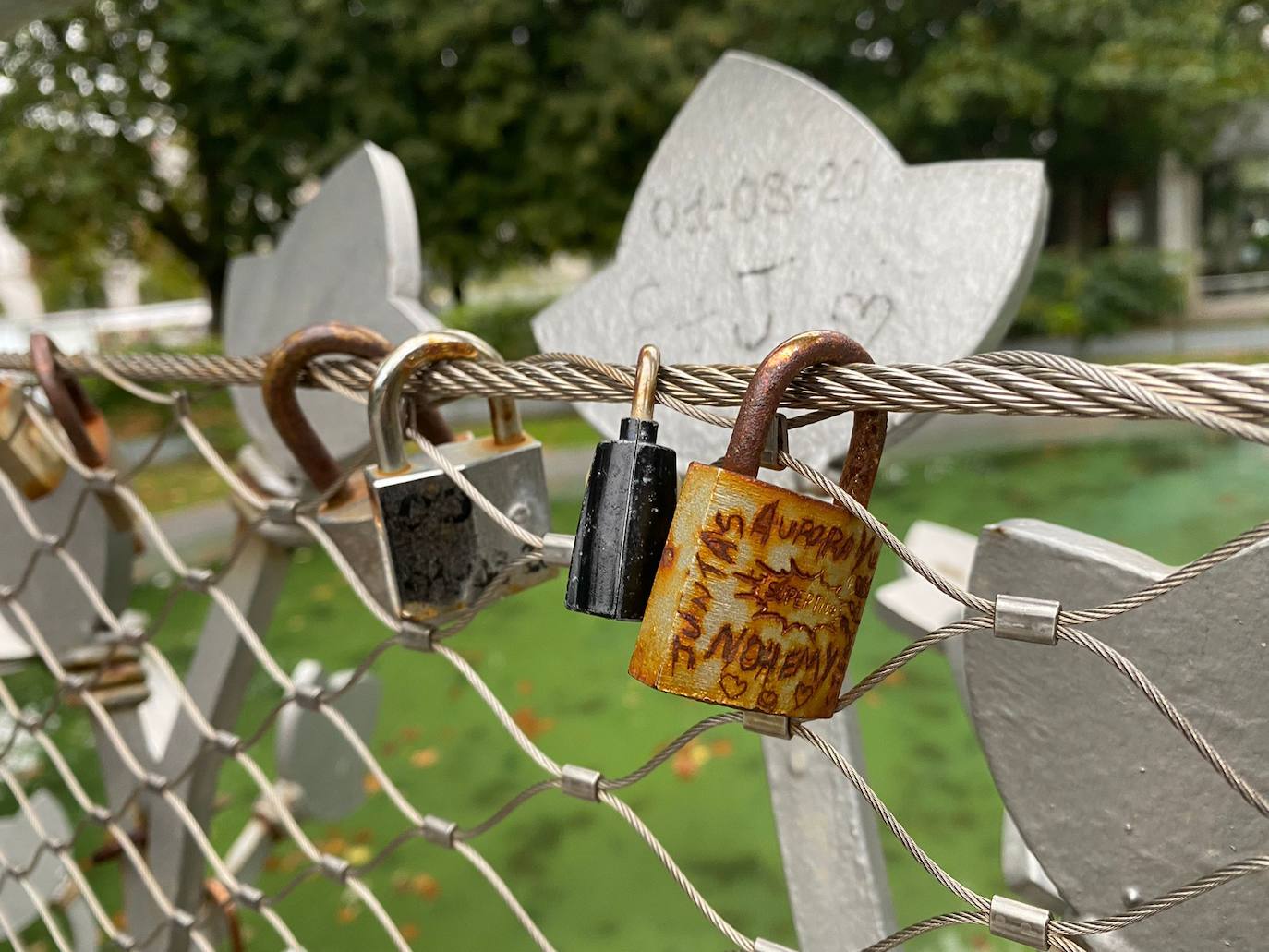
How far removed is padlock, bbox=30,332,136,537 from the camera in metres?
0.86

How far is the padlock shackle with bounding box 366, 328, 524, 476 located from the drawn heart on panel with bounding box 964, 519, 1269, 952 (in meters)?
0.32

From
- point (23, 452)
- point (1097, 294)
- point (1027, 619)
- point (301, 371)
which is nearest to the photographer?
point (1027, 619)

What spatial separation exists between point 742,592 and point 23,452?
91 centimetres

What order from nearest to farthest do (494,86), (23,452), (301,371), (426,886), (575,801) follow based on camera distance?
(301,371) → (23,452) → (426,886) → (575,801) → (494,86)

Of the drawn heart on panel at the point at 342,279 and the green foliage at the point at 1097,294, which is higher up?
the drawn heart on panel at the point at 342,279

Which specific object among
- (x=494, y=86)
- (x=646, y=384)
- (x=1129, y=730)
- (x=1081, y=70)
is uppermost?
(x=494, y=86)

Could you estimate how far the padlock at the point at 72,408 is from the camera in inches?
33.8

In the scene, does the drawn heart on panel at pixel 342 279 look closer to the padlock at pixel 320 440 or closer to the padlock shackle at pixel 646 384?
the padlock at pixel 320 440

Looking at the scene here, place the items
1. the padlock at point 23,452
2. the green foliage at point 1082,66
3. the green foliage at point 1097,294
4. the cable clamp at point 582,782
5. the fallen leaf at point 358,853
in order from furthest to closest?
the green foliage at point 1097,294
the green foliage at point 1082,66
the fallen leaf at point 358,853
the padlock at point 23,452
the cable clamp at point 582,782

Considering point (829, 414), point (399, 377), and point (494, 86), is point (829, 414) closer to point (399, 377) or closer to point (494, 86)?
point (399, 377)

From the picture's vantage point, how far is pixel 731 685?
427mm

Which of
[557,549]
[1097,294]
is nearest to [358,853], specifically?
[557,549]

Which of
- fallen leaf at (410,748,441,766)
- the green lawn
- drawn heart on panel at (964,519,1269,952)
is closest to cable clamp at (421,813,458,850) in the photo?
drawn heart on panel at (964,519,1269,952)

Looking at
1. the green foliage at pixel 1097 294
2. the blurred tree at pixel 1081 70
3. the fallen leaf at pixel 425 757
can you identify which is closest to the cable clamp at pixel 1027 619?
the fallen leaf at pixel 425 757
